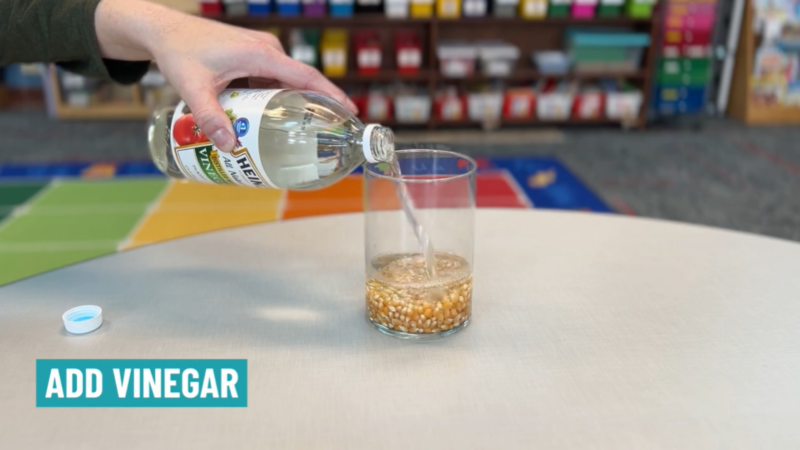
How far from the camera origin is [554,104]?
163 inches

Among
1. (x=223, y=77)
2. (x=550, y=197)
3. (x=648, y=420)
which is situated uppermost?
(x=223, y=77)

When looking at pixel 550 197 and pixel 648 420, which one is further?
pixel 550 197

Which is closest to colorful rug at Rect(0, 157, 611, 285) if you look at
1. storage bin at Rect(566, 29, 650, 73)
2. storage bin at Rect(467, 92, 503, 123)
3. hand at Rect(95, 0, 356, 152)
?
storage bin at Rect(467, 92, 503, 123)

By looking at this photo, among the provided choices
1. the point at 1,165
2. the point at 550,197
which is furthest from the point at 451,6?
the point at 1,165

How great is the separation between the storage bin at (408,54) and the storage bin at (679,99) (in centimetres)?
151

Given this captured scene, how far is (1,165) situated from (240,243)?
Result: 2.89 metres

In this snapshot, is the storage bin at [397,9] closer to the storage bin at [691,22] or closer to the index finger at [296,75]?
the storage bin at [691,22]

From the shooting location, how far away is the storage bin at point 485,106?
13.5 feet

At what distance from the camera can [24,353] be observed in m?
0.82

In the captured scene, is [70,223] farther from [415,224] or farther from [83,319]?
[415,224]

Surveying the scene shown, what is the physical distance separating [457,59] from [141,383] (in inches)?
137

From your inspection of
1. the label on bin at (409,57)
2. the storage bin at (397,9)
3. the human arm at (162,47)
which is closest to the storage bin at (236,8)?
the storage bin at (397,9)

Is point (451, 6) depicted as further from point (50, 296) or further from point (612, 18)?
point (50, 296)

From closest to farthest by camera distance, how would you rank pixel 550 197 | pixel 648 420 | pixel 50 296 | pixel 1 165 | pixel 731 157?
pixel 648 420
pixel 50 296
pixel 550 197
pixel 1 165
pixel 731 157
